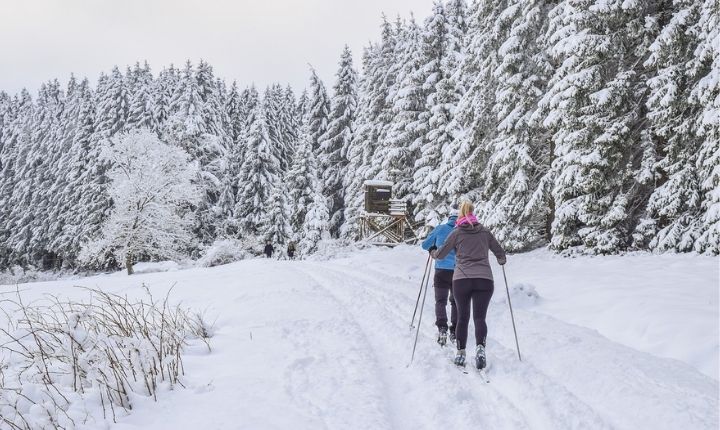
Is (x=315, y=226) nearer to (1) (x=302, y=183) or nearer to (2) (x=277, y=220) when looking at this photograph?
(1) (x=302, y=183)

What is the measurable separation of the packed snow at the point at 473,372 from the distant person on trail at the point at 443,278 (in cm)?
32

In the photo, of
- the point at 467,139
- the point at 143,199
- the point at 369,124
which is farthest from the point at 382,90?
the point at 143,199

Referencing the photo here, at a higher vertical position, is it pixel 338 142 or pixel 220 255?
pixel 338 142

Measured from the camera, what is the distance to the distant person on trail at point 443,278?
6.65 m

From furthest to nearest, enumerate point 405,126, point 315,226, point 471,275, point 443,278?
point 315,226
point 405,126
point 443,278
point 471,275

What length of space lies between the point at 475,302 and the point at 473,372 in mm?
→ 857

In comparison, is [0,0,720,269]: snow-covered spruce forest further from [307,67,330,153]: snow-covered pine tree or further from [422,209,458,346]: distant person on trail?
[422,209,458,346]: distant person on trail

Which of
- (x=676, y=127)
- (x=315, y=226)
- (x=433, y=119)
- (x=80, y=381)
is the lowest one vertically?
(x=80, y=381)

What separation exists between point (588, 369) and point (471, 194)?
15.0 meters

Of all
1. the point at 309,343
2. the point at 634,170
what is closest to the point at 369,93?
the point at 634,170

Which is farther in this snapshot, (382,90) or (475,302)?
(382,90)

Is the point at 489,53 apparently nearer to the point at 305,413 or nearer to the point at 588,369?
the point at 588,369

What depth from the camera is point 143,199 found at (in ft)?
103

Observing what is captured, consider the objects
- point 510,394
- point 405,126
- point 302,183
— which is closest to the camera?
point 510,394
